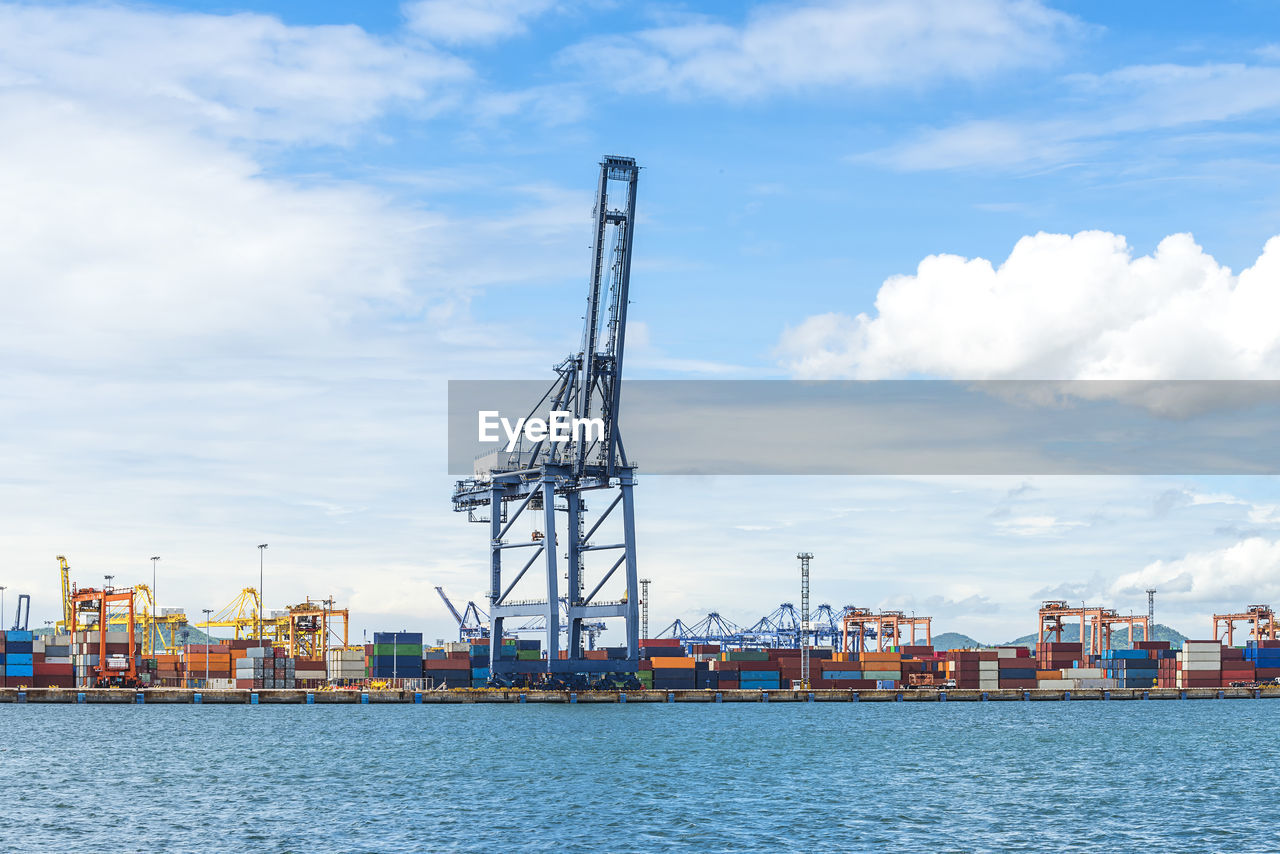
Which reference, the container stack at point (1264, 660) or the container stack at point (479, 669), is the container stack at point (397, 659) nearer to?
the container stack at point (479, 669)

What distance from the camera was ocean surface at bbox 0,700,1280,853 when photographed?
4072cm

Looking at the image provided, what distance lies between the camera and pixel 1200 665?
144 m

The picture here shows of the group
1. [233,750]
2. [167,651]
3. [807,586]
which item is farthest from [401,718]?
[167,651]

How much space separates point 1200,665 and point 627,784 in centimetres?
10774

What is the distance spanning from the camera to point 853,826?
141 ft

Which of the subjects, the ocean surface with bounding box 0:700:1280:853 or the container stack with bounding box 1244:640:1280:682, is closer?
the ocean surface with bounding box 0:700:1280:853

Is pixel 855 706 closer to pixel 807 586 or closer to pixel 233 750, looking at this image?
pixel 807 586

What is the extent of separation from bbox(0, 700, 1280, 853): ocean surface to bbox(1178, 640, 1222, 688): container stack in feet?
162

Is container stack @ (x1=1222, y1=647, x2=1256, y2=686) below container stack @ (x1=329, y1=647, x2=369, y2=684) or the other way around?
below

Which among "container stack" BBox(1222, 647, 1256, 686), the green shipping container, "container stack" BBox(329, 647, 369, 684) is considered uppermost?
the green shipping container

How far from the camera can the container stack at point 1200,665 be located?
5620 inches

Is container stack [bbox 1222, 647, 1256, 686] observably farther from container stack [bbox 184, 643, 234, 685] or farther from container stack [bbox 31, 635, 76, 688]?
container stack [bbox 31, 635, 76, 688]

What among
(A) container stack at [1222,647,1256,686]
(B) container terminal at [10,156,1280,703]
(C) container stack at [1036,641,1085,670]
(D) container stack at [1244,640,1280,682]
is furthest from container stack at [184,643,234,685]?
(D) container stack at [1244,640,1280,682]

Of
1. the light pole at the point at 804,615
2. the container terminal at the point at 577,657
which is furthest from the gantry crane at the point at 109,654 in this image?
the light pole at the point at 804,615
